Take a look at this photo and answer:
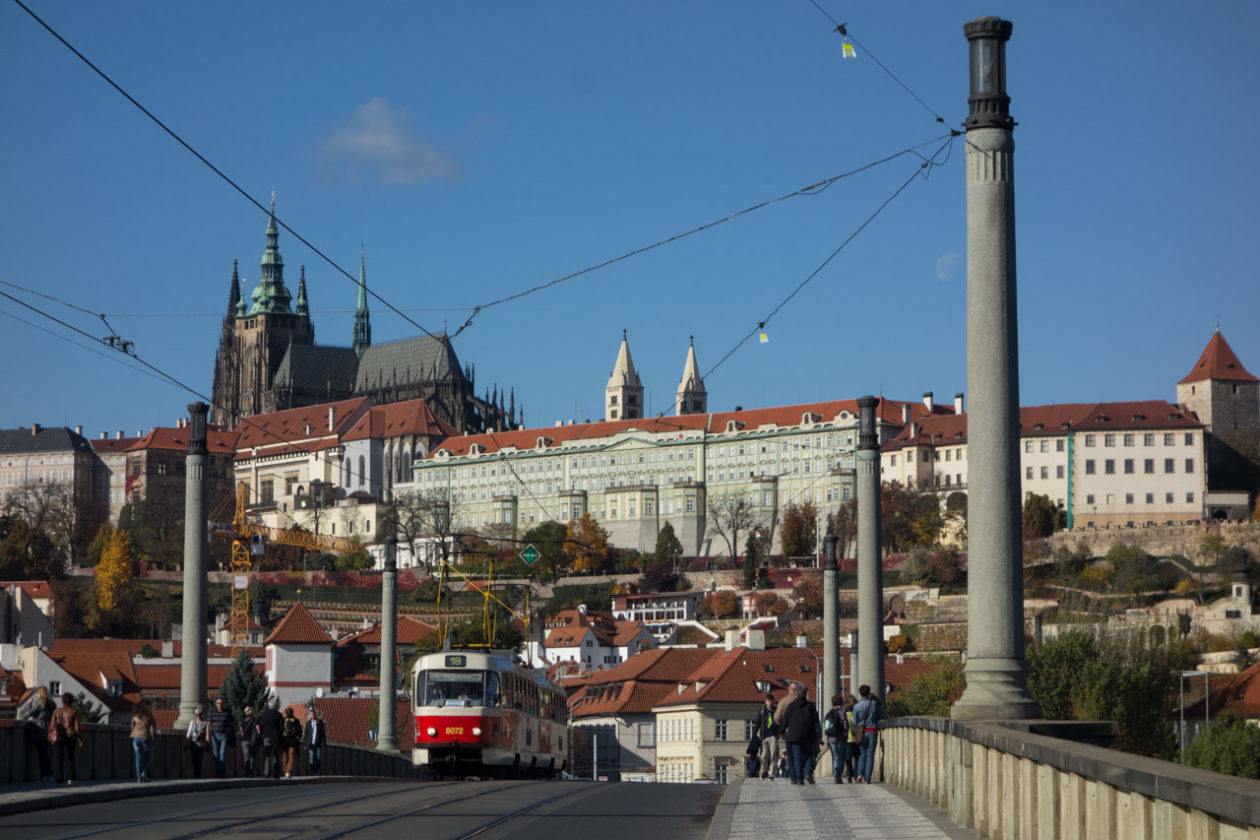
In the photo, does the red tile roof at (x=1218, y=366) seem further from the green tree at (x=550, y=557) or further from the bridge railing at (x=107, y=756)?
the bridge railing at (x=107, y=756)

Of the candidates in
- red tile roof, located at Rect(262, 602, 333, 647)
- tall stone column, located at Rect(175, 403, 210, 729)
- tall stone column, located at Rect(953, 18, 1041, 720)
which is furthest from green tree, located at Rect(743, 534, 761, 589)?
tall stone column, located at Rect(953, 18, 1041, 720)

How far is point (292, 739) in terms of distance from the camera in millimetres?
23359

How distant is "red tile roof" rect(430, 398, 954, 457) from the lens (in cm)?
15075

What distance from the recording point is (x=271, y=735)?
74.1 ft

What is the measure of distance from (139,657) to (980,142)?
9300 cm

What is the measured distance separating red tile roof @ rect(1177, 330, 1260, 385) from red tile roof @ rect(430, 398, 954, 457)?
64.4 feet

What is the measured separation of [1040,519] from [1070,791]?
117051 millimetres

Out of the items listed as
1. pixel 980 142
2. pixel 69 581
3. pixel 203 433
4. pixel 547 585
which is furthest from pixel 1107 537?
→ pixel 980 142

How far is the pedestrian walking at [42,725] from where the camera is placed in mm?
16938

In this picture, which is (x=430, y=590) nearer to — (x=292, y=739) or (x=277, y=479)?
(x=277, y=479)

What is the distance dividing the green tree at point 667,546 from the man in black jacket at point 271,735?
115 metres

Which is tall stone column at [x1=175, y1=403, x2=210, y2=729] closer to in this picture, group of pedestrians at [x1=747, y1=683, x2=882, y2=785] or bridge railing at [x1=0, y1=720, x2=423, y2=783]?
bridge railing at [x1=0, y1=720, x2=423, y2=783]

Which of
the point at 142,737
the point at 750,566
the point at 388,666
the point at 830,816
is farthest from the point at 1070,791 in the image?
the point at 750,566

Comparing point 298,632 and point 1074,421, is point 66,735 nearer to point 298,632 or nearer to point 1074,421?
point 298,632
